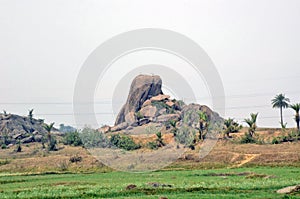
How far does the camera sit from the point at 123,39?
170ft

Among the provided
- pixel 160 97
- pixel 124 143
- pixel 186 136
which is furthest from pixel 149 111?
pixel 186 136

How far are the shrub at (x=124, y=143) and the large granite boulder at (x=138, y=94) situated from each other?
2684 cm

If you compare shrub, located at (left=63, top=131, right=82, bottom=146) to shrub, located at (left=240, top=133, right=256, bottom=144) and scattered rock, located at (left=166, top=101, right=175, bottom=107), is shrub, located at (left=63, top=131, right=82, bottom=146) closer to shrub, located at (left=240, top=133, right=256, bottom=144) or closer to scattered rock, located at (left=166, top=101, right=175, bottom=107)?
scattered rock, located at (left=166, top=101, right=175, bottom=107)

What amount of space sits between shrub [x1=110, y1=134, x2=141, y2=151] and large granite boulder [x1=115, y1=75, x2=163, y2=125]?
2684cm

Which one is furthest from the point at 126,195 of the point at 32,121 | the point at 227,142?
the point at 32,121

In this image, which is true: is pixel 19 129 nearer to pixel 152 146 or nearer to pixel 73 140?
pixel 73 140

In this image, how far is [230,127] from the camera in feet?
253

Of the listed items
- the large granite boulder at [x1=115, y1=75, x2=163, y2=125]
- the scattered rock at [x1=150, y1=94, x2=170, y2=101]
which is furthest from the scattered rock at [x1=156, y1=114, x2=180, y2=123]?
the large granite boulder at [x1=115, y1=75, x2=163, y2=125]

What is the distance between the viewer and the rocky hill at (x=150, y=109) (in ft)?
302

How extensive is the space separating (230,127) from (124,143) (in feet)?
59.2

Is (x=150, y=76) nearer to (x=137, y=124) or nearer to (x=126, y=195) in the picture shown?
(x=137, y=124)

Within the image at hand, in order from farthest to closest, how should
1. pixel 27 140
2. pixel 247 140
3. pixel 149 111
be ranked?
pixel 149 111 → pixel 27 140 → pixel 247 140

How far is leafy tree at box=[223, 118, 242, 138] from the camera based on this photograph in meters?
76.5

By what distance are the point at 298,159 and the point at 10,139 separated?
61.3m
